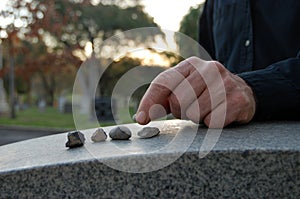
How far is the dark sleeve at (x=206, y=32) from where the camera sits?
2.48m

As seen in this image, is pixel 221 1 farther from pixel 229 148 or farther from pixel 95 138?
pixel 229 148

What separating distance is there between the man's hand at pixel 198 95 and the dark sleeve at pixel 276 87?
84 millimetres

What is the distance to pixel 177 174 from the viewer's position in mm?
917

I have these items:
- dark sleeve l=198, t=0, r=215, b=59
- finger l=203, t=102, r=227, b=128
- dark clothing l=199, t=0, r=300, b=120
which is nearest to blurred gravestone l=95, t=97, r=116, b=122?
finger l=203, t=102, r=227, b=128

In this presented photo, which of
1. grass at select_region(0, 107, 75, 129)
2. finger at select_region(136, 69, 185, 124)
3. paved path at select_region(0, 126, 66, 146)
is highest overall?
finger at select_region(136, 69, 185, 124)

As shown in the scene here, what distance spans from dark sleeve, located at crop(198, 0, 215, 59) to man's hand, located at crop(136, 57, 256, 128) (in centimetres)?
138

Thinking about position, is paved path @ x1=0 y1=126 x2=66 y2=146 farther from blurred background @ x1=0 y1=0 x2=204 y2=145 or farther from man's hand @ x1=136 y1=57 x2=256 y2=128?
man's hand @ x1=136 y1=57 x2=256 y2=128

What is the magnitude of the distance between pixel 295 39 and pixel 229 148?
1028mm

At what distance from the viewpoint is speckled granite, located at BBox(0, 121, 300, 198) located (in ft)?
2.94

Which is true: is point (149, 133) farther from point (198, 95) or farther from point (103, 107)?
point (103, 107)

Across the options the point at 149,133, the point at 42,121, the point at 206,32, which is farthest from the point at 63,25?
the point at 149,133

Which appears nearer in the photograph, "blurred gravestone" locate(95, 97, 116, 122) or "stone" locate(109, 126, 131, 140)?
"stone" locate(109, 126, 131, 140)

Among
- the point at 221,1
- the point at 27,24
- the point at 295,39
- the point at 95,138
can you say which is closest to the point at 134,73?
the point at 95,138

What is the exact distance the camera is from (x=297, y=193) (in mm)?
898
